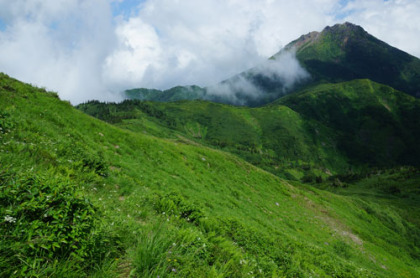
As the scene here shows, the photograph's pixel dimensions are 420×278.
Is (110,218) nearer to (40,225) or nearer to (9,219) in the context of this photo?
(40,225)

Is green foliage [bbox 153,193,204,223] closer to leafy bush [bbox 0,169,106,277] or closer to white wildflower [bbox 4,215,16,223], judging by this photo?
leafy bush [bbox 0,169,106,277]

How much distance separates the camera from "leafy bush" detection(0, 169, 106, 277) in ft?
10.4

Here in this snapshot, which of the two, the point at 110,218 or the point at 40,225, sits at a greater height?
the point at 40,225

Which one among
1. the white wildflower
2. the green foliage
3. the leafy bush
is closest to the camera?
the leafy bush

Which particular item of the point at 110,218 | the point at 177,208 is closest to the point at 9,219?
the point at 110,218

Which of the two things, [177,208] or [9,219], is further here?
[177,208]

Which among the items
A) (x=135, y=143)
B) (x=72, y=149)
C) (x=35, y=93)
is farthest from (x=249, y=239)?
(x=35, y=93)

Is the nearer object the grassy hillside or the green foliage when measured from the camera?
the grassy hillside

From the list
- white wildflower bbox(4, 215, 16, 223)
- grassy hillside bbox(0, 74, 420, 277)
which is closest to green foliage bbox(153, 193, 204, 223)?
grassy hillside bbox(0, 74, 420, 277)

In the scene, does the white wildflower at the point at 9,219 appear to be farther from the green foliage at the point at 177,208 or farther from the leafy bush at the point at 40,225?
the green foliage at the point at 177,208

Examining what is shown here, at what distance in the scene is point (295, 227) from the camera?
2642 cm

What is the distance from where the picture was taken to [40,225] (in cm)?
361

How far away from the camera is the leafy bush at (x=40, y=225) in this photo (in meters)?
3.16

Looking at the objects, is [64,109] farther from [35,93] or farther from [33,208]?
[33,208]
